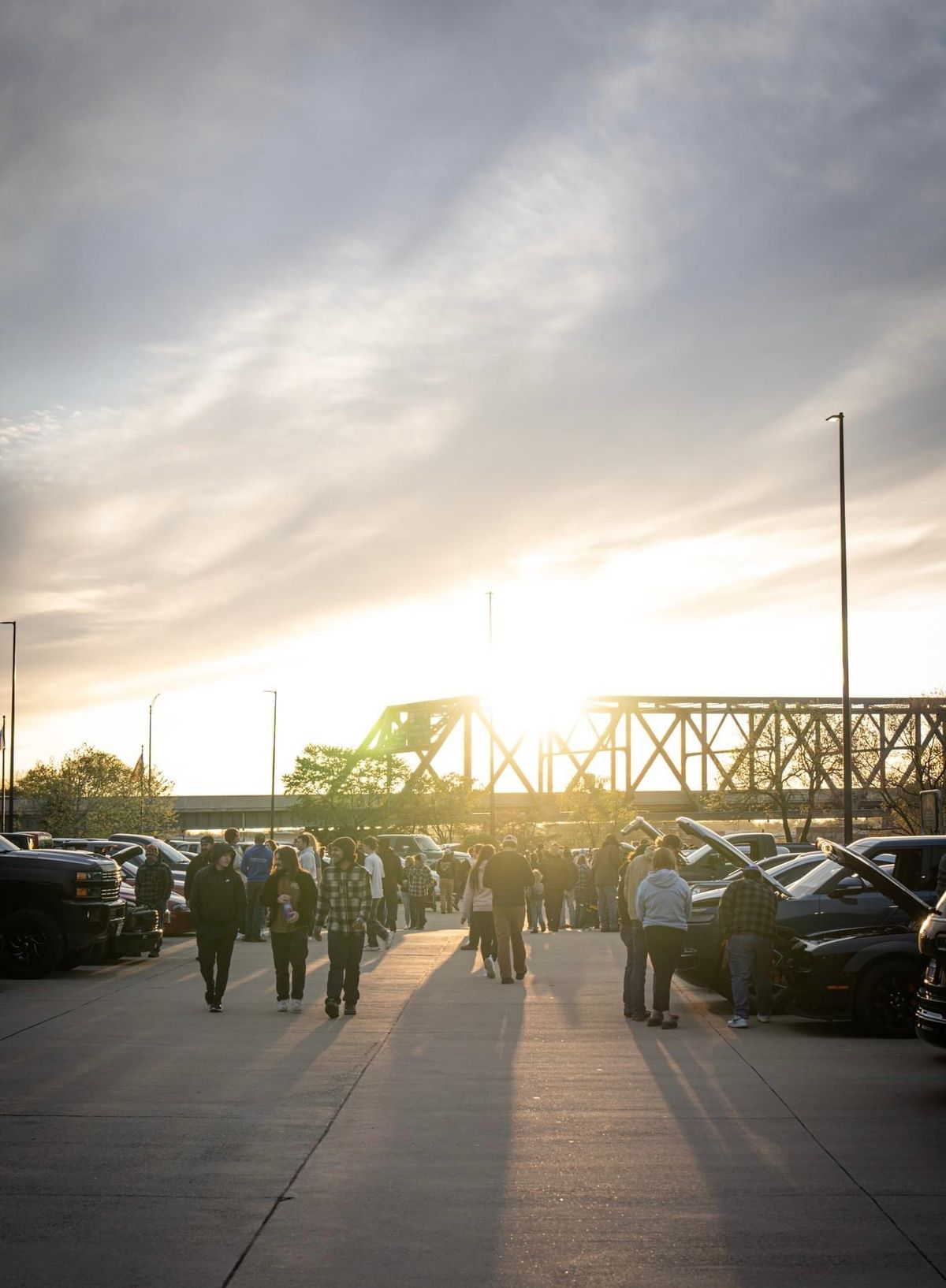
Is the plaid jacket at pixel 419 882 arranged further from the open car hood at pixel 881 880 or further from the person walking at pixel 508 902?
the open car hood at pixel 881 880

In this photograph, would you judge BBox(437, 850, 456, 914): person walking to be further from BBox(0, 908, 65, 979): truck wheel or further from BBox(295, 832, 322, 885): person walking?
BBox(0, 908, 65, 979): truck wheel

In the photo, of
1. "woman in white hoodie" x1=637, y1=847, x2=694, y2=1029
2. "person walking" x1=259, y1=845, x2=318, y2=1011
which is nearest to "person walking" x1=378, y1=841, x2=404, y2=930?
"person walking" x1=259, y1=845, x2=318, y2=1011

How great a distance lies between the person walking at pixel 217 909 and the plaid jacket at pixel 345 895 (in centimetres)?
104

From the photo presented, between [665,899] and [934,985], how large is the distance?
4846mm

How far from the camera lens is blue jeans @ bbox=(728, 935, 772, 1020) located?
15.3 metres

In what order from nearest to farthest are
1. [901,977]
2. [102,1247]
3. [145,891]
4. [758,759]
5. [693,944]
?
[102,1247], [901,977], [693,944], [145,891], [758,759]

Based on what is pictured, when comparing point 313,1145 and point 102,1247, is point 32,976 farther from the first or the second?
point 102,1247

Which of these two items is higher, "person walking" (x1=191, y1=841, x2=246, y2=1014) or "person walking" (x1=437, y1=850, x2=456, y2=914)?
"person walking" (x1=191, y1=841, x2=246, y2=1014)

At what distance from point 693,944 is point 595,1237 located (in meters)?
11.0

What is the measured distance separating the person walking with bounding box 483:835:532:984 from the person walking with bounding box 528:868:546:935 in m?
11.3

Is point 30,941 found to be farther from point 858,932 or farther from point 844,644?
point 844,644

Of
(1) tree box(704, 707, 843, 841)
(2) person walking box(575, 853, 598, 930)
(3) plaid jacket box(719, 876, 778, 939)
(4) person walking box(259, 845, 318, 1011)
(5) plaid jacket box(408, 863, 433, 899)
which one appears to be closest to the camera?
(3) plaid jacket box(719, 876, 778, 939)

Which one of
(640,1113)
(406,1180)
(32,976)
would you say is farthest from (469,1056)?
(32,976)

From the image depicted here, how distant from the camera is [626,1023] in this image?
15.5m
